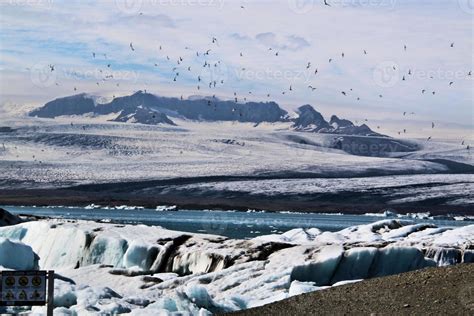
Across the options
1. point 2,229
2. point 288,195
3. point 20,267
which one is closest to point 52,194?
point 288,195

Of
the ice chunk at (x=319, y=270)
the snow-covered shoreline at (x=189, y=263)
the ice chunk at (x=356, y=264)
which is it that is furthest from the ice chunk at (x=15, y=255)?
the ice chunk at (x=356, y=264)

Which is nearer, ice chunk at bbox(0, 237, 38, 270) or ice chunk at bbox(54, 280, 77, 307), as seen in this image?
ice chunk at bbox(54, 280, 77, 307)

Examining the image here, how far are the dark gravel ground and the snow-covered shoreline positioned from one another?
3075mm

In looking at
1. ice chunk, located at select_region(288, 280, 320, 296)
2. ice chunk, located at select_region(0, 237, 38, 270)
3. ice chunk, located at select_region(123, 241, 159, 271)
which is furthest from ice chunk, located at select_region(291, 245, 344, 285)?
ice chunk, located at select_region(0, 237, 38, 270)

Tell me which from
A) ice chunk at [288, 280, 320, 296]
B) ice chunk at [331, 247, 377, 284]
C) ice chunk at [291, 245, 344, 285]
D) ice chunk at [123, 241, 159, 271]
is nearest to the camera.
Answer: ice chunk at [288, 280, 320, 296]

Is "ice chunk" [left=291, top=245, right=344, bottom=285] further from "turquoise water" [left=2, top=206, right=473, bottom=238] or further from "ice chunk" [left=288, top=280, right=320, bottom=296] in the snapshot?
"turquoise water" [left=2, top=206, right=473, bottom=238]

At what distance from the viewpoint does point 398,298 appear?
20.5m

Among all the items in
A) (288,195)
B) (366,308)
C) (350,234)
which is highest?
(366,308)

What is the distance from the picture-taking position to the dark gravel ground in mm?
19828

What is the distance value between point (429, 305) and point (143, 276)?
14717 millimetres

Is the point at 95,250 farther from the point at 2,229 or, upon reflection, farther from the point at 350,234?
the point at 350,234

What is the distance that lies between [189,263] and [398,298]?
50.3 ft

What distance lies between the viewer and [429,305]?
19.8 m

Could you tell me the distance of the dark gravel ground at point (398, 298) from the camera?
65.1 ft
